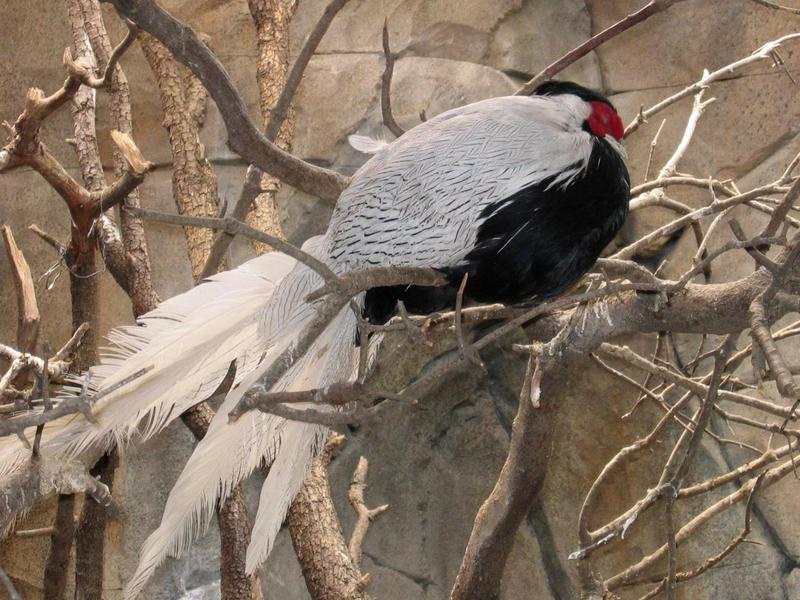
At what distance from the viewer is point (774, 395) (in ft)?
9.43

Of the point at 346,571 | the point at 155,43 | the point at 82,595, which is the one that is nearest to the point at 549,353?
the point at 346,571

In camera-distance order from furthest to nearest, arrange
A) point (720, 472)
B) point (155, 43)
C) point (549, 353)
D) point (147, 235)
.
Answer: point (147, 235) < point (720, 472) < point (155, 43) < point (549, 353)

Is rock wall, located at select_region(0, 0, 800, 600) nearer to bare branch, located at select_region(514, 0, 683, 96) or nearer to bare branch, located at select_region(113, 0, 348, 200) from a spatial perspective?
bare branch, located at select_region(514, 0, 683, 96)

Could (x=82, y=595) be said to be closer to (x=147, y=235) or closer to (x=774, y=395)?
(x=147, y=235)

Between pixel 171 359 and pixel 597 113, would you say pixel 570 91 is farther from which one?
pixel 171 359

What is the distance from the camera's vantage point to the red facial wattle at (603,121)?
168 centimetres

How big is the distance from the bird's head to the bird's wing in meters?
0.05

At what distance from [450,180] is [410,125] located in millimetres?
1860

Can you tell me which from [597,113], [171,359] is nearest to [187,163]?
[171,359]

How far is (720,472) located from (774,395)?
310 mm

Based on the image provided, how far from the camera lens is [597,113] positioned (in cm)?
169

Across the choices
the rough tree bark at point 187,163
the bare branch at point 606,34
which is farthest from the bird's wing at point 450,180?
the rough tree bark at point 187,163

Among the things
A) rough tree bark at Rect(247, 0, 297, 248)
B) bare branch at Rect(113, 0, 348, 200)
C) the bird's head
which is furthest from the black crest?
rough tree bark at Rect(247, 0, 297, 248)

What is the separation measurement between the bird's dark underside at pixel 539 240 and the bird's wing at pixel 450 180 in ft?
0.07
